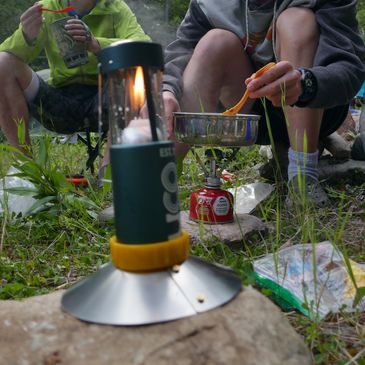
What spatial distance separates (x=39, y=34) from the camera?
272cm

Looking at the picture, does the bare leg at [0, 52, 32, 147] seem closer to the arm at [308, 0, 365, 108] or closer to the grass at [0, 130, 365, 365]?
the grass at [0, 130, 365, 365]

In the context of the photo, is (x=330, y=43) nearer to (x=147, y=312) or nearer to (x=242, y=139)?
(x=242, y=139)

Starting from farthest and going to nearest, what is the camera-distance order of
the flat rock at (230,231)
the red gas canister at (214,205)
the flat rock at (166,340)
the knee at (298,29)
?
1. the knee at (298,29)
2. the red gas canister at (214,205)
3. the flat rock at (230,231)
4. the flat rock at (166,340)

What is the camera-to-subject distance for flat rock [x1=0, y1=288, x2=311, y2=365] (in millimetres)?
673

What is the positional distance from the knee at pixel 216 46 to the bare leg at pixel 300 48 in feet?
0.81

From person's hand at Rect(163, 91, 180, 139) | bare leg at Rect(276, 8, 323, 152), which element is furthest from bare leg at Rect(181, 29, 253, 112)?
bare leg at Rect(276, 8, 323, 152)

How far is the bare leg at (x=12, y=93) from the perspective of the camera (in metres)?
2.61

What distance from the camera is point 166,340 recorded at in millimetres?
688

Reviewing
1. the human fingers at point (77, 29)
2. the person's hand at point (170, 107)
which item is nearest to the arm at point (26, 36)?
the human fingers at point (77, 29)

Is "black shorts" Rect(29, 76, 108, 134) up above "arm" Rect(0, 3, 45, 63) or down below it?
below

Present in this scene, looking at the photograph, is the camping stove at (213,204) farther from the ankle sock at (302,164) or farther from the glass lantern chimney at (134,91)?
the glass lantern chimney at (134,91)

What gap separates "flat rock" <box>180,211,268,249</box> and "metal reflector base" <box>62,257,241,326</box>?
639mm

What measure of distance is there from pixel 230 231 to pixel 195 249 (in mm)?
145

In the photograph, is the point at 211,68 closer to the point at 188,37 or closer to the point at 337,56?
the point at 188,37
